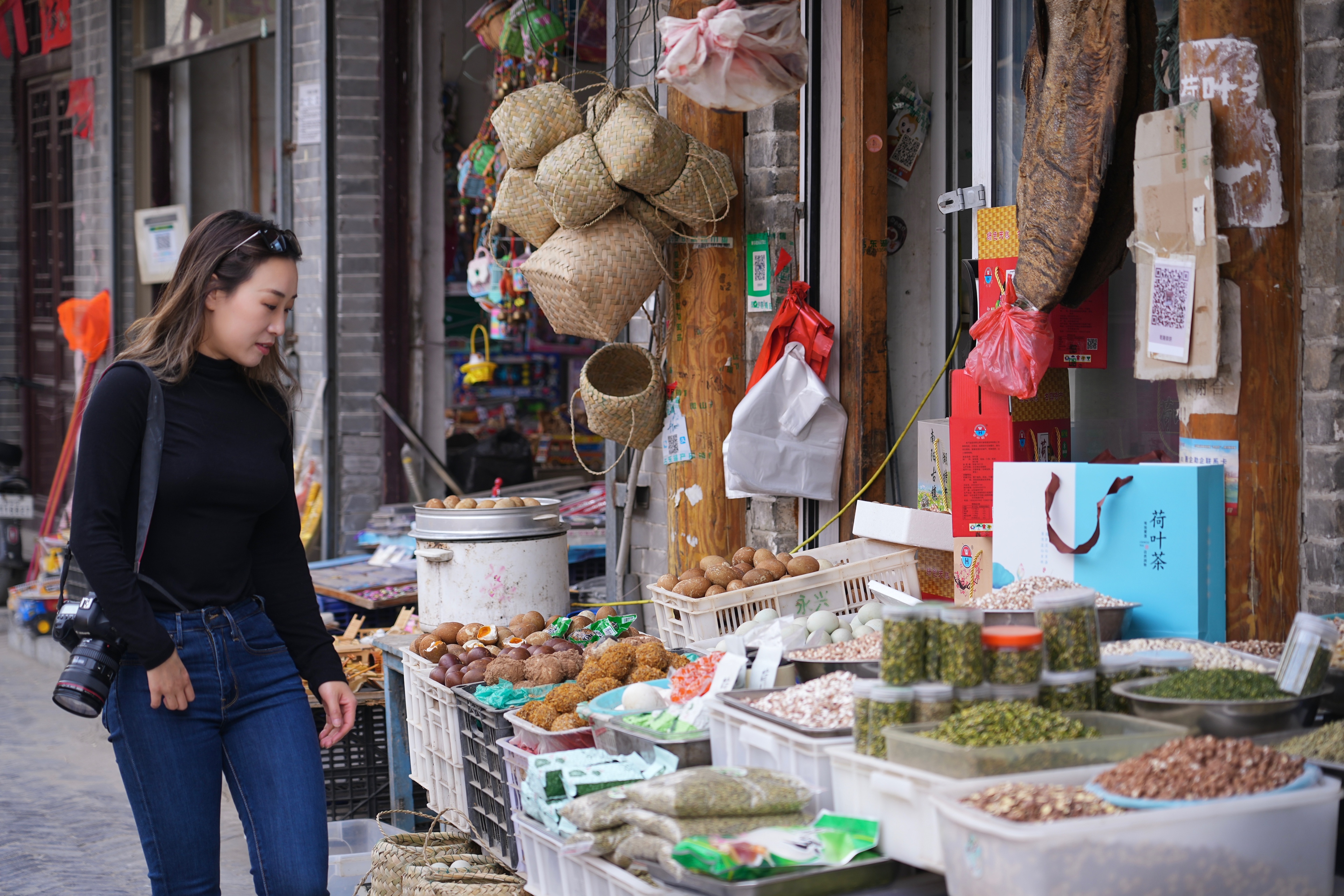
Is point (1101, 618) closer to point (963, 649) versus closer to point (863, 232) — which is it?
point (963, 649)

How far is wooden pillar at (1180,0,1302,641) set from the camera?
10.5ft

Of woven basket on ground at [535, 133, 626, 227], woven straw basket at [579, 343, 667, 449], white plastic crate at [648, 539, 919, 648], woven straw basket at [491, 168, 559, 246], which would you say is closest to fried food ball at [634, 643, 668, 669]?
white plastic crate at [648, 539, 919, 648]

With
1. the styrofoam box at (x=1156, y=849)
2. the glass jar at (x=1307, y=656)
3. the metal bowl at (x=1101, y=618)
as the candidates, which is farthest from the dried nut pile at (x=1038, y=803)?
the metal bowl at (x=1101, y=618)

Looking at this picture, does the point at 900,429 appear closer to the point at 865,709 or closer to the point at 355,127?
the point at 865,709

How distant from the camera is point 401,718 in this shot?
509 centimetres

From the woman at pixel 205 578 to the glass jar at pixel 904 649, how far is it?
1.45m

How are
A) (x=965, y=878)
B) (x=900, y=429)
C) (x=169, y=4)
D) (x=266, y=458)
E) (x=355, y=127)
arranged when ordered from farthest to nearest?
(x=169, y=4) < (x=355, y=127) < (x=900, y=429) < (x=266, y=458) < (x=965, y=878)

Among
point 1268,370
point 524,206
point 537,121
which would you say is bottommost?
point 1268,370

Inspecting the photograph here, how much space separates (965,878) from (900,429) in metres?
3.53

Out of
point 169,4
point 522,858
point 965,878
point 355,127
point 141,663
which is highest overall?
point 169,4

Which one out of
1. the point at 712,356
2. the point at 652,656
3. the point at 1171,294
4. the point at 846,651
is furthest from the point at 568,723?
the point at 712,356

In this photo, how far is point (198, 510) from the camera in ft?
9.75

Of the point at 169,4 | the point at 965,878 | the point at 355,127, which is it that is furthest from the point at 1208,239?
the point at 169,4

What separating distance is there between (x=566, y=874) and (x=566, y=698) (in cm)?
73
